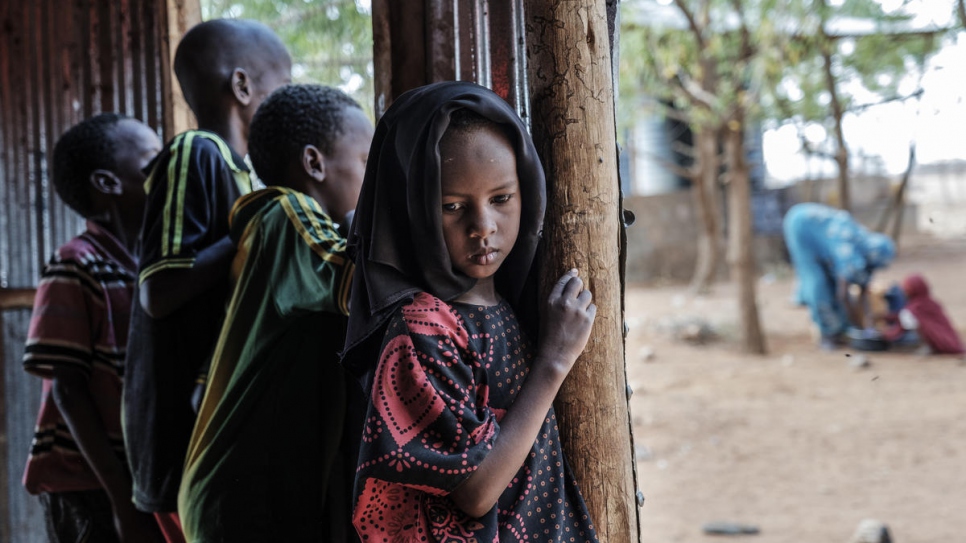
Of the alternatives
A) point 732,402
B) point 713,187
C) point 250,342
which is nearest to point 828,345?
point 732,402

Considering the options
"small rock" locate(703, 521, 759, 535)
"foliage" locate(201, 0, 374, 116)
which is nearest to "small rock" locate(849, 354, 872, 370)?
"small rock" locate(703, 521, 759, 535)

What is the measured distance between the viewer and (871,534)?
4555 millimetres

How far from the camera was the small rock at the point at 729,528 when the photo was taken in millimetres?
5148

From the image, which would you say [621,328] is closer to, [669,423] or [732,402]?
[669,423]

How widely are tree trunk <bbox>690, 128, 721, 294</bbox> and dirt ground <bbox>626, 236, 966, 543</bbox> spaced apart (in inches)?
95.3

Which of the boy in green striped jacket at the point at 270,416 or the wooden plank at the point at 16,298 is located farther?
the wooden plank at the point at 16,298

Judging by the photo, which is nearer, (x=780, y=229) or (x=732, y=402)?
(x=732, y=402)

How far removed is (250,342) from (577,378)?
688mm

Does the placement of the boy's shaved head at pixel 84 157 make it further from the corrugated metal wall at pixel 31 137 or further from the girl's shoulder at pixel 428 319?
the girl's shoulder at pixel 428 319

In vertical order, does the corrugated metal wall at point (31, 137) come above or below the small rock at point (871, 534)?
above

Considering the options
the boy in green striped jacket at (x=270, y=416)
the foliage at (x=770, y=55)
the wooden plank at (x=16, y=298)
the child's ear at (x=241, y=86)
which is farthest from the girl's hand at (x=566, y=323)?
the foliage at (x=770, y=55)

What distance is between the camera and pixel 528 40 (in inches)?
58.0

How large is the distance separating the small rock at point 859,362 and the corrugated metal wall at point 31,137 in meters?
7.78

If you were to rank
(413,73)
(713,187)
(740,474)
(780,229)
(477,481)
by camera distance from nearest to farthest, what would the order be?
(477,481) < (413,73) < (740,474) < (713,187) < (780,229)
